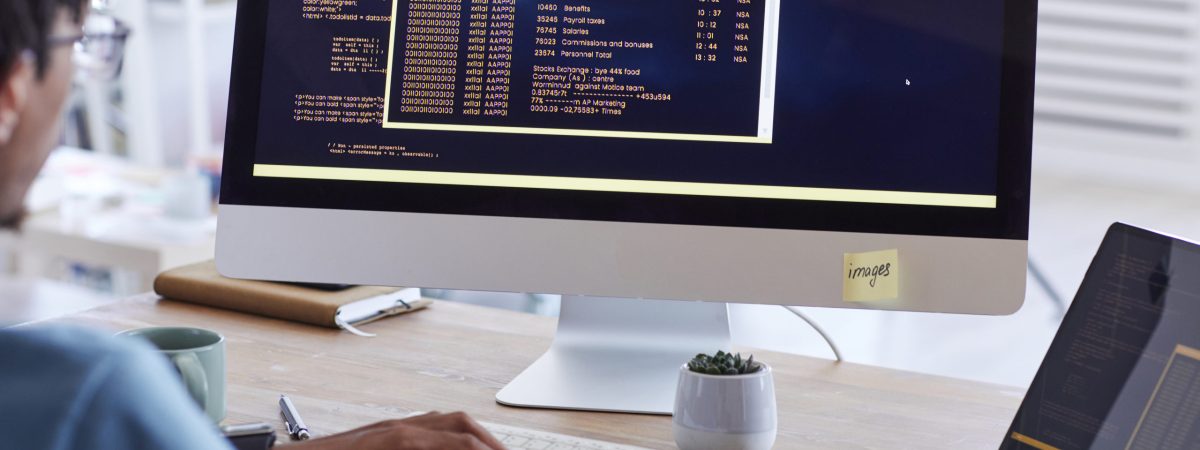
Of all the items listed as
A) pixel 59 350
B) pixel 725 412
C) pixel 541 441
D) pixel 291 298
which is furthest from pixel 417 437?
pixel 291 298

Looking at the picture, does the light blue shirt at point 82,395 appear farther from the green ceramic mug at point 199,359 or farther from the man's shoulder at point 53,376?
the green ceramic mug at point 199,359

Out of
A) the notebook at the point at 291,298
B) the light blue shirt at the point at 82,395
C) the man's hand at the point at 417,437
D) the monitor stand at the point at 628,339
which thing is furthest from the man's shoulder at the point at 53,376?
the notebook at the point at 291,298

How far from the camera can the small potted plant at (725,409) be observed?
2.82 ft

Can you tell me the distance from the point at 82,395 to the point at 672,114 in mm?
571

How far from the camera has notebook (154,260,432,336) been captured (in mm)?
1189

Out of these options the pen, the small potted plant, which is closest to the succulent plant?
the small potted plant

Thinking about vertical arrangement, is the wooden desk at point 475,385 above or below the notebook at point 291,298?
below

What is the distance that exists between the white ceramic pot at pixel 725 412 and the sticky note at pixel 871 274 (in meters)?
0.12

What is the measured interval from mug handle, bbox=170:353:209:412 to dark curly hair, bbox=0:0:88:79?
1.20 ft

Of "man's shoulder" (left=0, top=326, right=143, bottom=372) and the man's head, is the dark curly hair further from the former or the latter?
"man's shoulder" (left=0, top=326, right=143, bottom=372)

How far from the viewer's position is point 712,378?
859 mm

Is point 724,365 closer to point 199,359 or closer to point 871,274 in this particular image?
point 871,274

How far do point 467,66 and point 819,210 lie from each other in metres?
0.32

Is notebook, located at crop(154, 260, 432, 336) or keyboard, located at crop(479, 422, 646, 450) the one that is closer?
keyboard, located at crop(479, 422, 646, 450)
